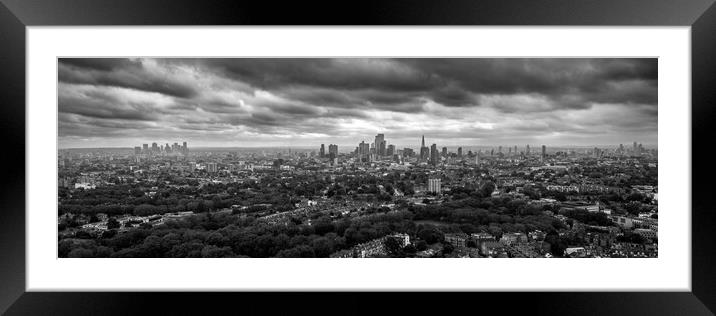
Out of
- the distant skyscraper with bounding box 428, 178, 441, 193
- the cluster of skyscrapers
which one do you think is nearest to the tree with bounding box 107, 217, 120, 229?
the cluster of skyscrapers

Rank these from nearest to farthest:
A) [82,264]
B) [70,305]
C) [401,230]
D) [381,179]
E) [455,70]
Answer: [70,305] < [82,264] < [401,230] < [381,179] < [455,70]

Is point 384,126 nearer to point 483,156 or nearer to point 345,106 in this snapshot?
point 345,106

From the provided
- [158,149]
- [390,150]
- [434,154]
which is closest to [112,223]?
[158,149]

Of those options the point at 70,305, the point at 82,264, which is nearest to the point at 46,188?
the point at 82,264

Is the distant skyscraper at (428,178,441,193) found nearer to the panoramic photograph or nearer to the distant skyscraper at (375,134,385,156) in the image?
the panoramic photograph
